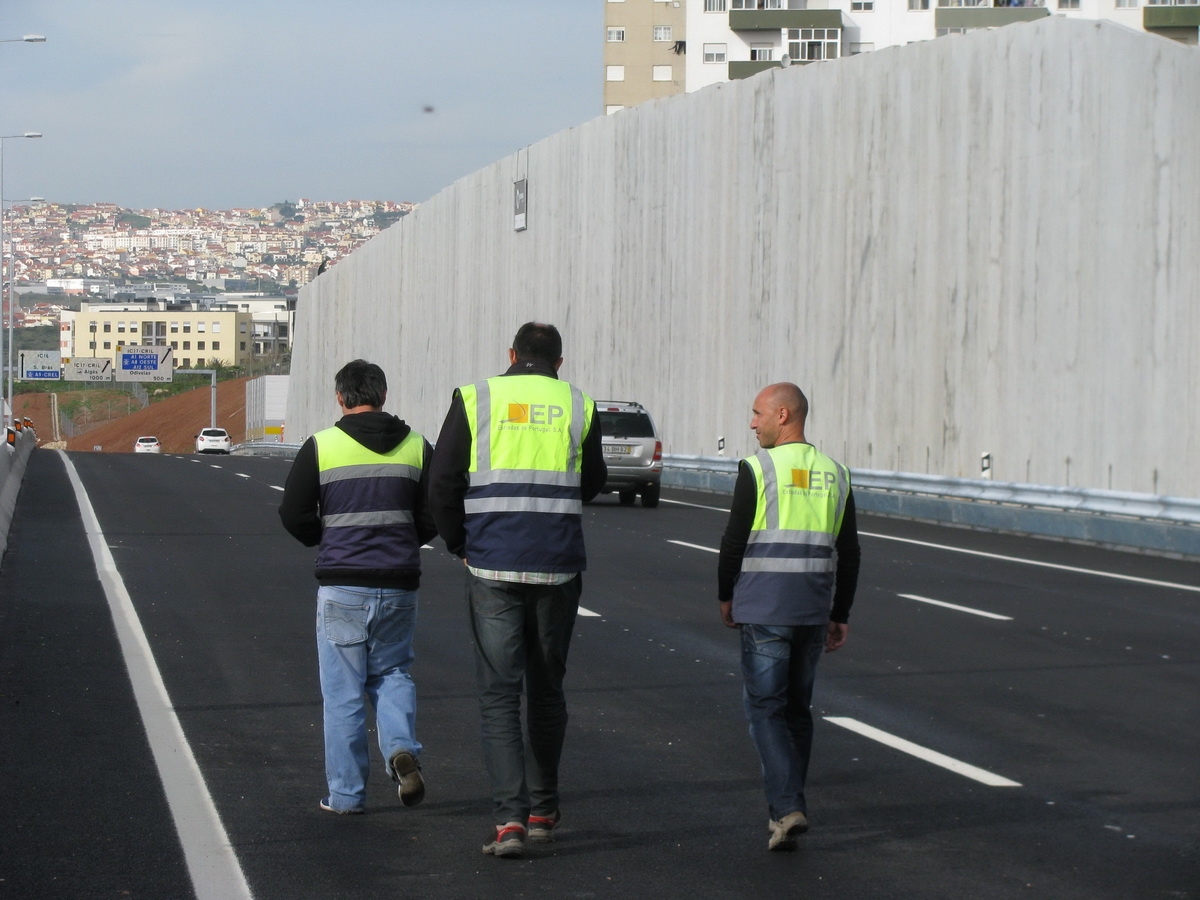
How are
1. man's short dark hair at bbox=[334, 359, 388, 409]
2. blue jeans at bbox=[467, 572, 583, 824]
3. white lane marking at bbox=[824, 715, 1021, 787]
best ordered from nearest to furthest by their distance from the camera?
blue jeans at bbox=[467, 572, 583, 824] < man's short dark hair at bbox=[334, 359, 388, 409] < white lane marking at bbox=[824, 715, 1021, 787]

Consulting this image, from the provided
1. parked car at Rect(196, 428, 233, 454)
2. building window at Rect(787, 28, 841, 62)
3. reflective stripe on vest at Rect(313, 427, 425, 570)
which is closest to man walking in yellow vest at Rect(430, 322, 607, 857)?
reflective stripe on vest at Rect(313, 427, 425, 570)

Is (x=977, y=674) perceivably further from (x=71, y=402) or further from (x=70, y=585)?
(x=71, y=402)

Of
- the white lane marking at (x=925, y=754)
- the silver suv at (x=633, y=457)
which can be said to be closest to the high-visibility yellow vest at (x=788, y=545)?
the white lane marking at (x=925, y=754)

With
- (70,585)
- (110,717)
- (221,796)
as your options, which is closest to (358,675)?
(221,796)

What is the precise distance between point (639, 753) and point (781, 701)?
202 centimetres

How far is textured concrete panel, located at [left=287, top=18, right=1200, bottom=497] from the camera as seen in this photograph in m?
29.9

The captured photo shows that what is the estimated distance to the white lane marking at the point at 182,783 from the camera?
5.87 metres

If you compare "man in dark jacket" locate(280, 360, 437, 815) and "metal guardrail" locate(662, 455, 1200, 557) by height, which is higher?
"man in dark jacket" locate(280, 360, 437, 815)

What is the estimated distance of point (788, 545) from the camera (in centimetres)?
643

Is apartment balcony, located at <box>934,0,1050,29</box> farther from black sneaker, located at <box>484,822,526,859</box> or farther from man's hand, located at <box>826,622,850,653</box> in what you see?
black sneaker, located at <box>484,822,526,859</box>

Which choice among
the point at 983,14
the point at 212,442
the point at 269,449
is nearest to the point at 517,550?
the point at 269,449

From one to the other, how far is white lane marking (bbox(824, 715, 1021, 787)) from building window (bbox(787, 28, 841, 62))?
272ft

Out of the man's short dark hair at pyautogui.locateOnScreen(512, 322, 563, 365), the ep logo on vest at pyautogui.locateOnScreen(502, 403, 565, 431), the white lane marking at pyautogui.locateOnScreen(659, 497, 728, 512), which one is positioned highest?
the man's short dark hair at pyautogui.locateOnScreen(512, 322, 563, 365)

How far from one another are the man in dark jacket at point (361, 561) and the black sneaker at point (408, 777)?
0.06 meters
